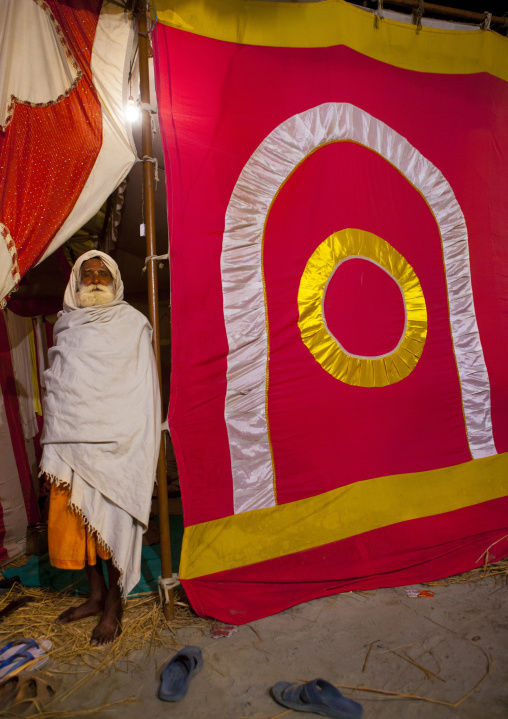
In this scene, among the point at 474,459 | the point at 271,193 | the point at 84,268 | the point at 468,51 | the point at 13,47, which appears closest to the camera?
the point at 13,47

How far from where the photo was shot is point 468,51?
2.99m

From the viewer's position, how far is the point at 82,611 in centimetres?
211

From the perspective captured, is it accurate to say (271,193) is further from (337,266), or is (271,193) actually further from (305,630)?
(305,630)

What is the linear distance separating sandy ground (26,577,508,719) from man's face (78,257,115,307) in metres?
1.55

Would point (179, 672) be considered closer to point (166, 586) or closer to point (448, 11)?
point (166, 586)

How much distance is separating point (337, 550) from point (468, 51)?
3254 mm

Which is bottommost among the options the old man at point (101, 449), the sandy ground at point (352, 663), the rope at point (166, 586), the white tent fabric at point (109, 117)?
the sandy ground at point (352, 663)

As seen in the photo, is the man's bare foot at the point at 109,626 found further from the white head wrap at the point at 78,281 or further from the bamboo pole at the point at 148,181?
the white head wrap at the point at 78,281

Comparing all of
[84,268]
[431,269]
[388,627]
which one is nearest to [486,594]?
[388,627]

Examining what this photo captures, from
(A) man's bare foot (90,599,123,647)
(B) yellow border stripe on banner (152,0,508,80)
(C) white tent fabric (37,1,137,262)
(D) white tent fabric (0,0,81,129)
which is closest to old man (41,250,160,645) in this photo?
(A) man's bare foot (90,599,123,647)

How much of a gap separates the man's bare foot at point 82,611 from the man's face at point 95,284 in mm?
1410

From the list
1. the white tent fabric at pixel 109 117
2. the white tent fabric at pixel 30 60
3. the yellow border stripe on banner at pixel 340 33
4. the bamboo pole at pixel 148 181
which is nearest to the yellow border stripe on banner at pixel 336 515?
the bamboo pole at pixel 148 181

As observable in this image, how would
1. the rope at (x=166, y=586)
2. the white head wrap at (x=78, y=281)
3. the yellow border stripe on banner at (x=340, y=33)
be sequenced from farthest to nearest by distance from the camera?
the yellow border stripe on banner at (x=340, y=33), the white head wrap at (x=78, y=281), the rope at (x=166, y=586)

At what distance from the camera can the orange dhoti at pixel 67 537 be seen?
1.93 meters
